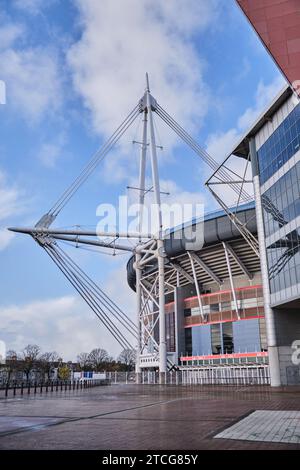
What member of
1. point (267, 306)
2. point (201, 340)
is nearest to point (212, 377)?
point (267, 306)

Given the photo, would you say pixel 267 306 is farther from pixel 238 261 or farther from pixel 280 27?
pixel 280 27

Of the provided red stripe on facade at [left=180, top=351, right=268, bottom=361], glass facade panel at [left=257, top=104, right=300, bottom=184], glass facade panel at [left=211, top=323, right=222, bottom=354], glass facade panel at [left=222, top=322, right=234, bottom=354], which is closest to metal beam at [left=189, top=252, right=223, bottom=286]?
glass facade panel at [left=211, top=323, right=222, bottom=354]

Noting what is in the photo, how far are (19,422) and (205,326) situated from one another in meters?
50.3

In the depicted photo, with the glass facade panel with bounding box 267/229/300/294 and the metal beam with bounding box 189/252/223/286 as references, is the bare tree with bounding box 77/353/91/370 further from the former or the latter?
the glass facade panel with bounding box 267/229/300/294

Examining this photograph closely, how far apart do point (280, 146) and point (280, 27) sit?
70.1 ft

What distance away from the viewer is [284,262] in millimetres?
30125

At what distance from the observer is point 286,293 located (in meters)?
29.6

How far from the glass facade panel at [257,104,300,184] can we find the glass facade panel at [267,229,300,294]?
18.4 feet

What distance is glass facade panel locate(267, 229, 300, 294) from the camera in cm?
2830

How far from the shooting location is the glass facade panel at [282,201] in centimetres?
2848

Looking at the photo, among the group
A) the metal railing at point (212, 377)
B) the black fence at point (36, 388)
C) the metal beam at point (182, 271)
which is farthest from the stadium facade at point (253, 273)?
the black fence at point (36, 388)

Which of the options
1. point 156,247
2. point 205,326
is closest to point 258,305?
point 205,326

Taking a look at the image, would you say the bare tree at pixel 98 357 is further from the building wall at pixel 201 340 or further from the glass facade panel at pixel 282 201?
the glass facade panel at pixel 282 201

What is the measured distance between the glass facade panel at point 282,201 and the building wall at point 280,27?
694 inches
